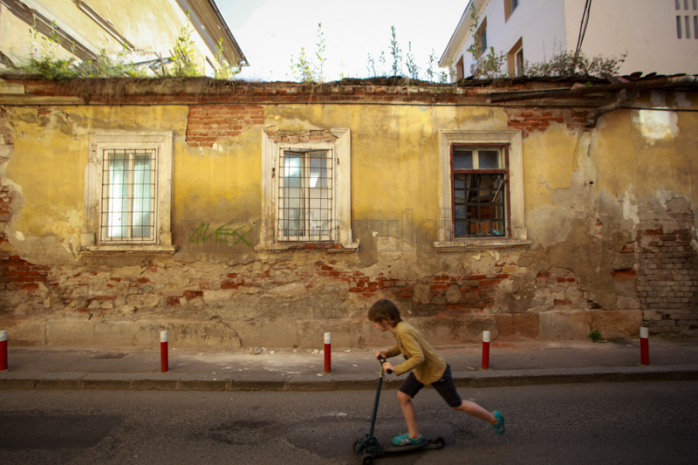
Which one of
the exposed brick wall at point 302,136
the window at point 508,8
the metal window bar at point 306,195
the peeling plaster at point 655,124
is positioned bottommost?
the metal window bar at point 306,195

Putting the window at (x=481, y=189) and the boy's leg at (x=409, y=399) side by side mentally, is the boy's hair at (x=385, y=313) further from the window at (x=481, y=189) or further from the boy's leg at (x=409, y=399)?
the window at (x=481, y=189)

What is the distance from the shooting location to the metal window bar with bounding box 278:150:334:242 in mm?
7004

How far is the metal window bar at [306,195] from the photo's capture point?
7004 mm

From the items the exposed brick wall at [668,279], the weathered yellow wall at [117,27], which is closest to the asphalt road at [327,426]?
the exposed brick wall at [668,279]

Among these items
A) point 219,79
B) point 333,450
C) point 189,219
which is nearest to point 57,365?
point 189,219

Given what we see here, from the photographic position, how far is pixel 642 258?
23.2 ft

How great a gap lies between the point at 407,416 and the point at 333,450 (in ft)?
2.44

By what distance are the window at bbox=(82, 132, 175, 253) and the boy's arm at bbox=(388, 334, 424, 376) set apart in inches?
201

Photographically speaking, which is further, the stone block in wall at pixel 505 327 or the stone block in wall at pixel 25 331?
the stone block in wall at pixel 505 327

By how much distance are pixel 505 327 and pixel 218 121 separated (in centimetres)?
640

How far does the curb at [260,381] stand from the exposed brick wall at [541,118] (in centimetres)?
430

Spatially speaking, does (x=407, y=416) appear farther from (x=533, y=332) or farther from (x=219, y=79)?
(x=219, y=79)

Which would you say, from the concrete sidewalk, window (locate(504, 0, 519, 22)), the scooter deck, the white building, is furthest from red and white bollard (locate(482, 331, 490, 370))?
window (locate(504, 0, 519, 22))

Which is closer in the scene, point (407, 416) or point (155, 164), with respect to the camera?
point (407, 416)
